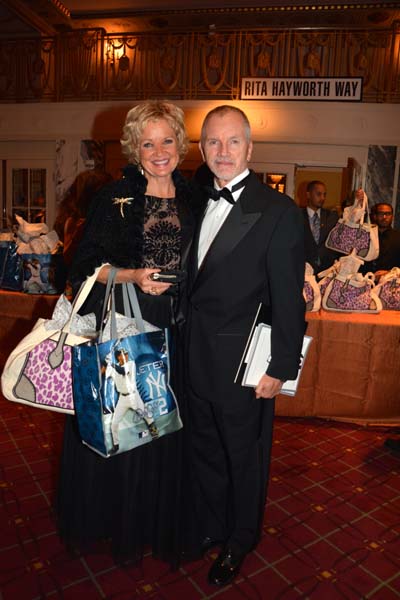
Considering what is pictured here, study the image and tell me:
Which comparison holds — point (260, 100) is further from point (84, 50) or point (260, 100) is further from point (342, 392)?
point (342, 392)

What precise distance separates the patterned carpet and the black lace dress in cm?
11

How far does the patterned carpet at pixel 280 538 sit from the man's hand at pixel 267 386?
73 cm

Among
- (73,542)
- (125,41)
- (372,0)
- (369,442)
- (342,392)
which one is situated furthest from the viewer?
(125,41)

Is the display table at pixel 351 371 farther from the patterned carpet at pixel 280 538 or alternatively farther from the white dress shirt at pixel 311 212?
the white dress shirt at pixel 311 212

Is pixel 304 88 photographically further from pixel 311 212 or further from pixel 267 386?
pixel 267 386

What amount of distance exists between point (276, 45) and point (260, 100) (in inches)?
42.7

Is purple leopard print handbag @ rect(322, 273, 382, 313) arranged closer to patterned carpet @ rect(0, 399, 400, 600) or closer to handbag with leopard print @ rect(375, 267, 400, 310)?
handbag with leopard print @ rect(375, 267, 400, 310)

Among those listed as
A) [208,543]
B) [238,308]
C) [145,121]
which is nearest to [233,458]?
[208,543]

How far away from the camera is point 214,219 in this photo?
1615mm

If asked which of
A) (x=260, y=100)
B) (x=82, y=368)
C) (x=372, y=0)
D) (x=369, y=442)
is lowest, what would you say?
(x=369, y=442)

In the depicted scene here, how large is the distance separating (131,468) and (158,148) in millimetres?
1126

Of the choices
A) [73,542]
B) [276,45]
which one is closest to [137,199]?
[73,542]

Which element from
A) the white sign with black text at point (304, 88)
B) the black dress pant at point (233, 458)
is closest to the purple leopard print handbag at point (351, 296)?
the black dress pant at point (233, 458)

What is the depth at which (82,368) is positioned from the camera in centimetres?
141
